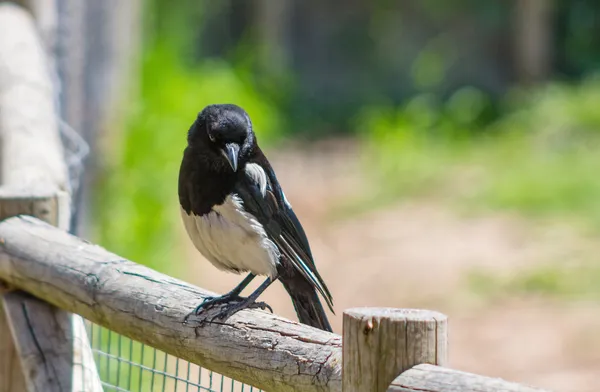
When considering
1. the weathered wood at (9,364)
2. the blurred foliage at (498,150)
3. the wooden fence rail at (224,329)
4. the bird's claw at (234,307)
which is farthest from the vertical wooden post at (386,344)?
the blurred foliage at (498,150)

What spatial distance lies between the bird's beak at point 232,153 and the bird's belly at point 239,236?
5.2 inches

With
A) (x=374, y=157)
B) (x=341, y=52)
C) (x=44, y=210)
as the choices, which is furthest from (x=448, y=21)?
(x=44, y=210)

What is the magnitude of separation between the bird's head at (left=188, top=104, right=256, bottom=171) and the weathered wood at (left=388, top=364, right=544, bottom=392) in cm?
99

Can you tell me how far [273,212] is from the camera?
264 cm

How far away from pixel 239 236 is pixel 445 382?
1.13m

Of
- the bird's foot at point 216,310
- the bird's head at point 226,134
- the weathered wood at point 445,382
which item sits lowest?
the weathered wood at point 445,382

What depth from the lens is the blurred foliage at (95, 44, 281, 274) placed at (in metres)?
7.14

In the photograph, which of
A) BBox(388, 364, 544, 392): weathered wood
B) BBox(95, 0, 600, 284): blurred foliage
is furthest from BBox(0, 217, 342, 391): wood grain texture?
BBox(95, 0, 600, 284): blurred foliage

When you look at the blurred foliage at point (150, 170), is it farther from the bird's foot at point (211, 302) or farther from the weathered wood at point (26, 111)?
the bird's foot at point (211, 302)

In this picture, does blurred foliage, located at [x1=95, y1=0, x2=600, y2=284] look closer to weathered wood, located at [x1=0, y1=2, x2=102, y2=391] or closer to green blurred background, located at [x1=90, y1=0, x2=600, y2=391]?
green blurred background, located at [x1=90, y1=0, x2=600, y2=391]

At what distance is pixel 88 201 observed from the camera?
6.82 metres

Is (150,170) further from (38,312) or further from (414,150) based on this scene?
(38,312)

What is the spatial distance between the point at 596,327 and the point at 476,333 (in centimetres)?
81

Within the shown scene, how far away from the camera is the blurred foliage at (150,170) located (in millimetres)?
7137
